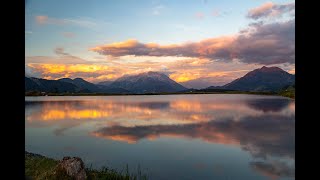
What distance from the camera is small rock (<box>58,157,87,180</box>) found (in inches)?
617

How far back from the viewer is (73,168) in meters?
15.7

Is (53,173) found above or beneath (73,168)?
beneath

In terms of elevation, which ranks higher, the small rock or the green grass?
the small rock

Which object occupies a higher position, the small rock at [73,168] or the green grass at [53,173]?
the small rock at [73,168]

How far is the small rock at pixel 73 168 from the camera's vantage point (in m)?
15.7

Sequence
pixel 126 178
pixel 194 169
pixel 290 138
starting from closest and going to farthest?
pixel 126 178, pixel 194 169, pixel 290 138
